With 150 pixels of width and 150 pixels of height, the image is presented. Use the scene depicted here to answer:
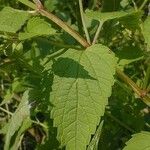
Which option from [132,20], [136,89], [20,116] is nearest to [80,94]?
[136,89]

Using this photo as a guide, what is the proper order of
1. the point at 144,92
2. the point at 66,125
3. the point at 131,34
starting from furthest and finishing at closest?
the point at 131,34 → the point at 144,92 → the point at 66,125

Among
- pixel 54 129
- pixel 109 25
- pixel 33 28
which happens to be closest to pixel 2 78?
pixel 54 129

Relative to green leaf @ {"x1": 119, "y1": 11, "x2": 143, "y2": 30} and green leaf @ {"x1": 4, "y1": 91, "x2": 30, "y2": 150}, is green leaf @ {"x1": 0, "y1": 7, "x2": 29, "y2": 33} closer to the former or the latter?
green leaf @ {"x1": 119, "y1": 11, "x2": 143, "y2": 30}

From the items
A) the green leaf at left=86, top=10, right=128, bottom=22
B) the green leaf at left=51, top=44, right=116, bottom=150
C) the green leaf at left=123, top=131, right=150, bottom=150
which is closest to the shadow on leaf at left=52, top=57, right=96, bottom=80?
the green leaf at left=51, top=44, right=116, bottom=150

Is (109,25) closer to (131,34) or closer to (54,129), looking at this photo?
(131,34)

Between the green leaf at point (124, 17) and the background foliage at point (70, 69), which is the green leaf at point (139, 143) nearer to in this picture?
the background foliage at point (70, 69)

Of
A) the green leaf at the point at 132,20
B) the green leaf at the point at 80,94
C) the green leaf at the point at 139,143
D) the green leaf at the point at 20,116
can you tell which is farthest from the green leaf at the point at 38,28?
the green leaf at the point at 20,116
